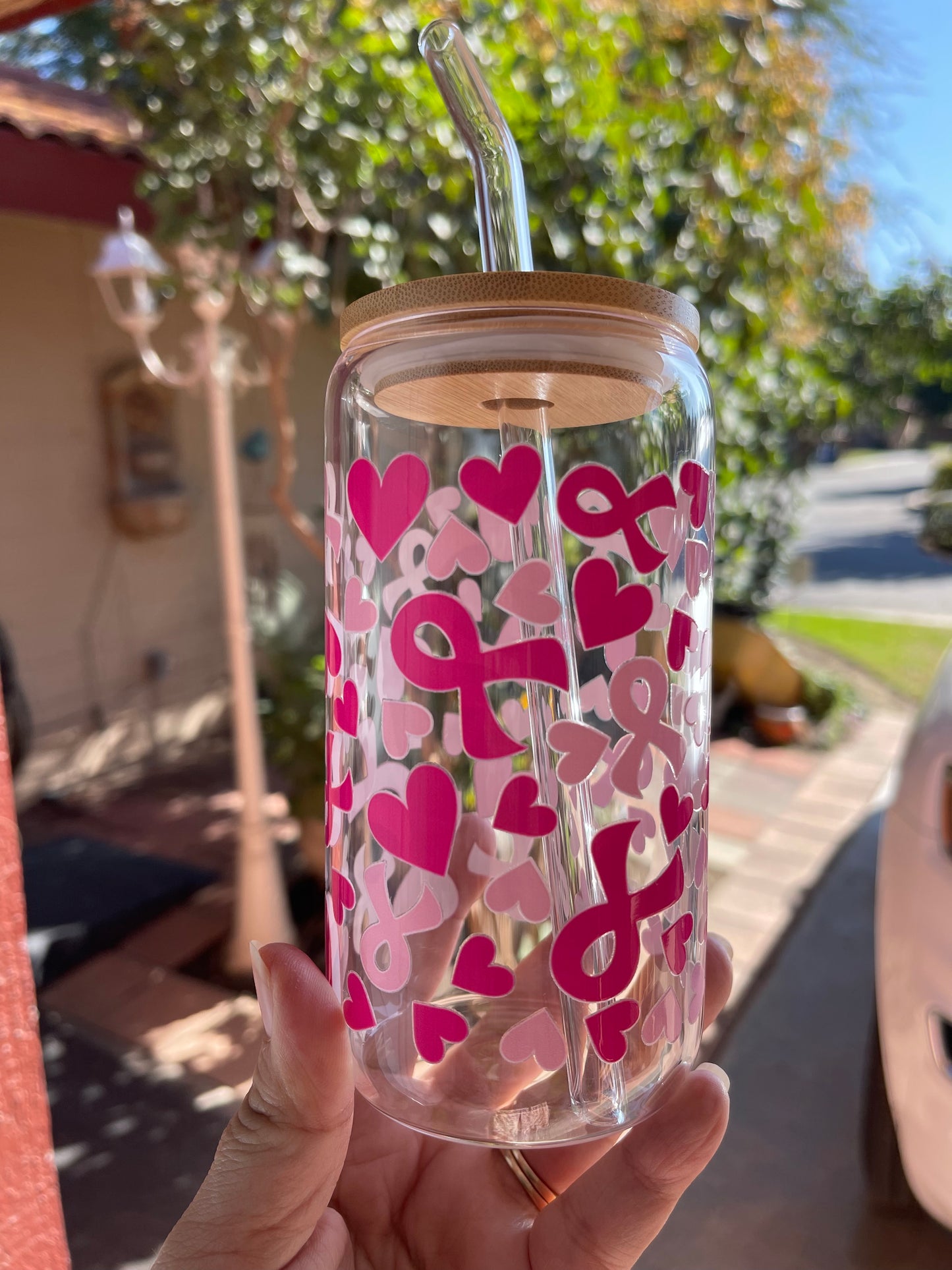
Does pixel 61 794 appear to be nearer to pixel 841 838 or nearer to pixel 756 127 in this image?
pixel 841 838

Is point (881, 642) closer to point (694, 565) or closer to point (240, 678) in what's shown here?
point (240, 678)

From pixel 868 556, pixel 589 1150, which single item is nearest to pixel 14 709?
pixel 589 1150

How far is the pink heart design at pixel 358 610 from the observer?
664 millimetres

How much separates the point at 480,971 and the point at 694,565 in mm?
341

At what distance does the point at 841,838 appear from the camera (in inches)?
146

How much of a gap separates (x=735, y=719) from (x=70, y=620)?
3.49 m

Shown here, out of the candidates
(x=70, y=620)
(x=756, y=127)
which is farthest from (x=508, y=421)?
(x=70, y=620)

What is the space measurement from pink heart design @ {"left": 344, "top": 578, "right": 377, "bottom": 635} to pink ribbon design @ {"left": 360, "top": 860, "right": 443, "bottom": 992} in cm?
17

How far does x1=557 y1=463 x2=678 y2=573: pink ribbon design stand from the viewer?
2.11 feet

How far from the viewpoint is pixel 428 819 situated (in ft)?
2.05

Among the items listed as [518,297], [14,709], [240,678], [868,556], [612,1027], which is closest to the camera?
[518,297]

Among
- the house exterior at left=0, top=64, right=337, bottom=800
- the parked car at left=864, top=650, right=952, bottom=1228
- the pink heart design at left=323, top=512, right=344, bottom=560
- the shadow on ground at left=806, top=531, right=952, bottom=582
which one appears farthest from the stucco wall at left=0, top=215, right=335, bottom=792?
the shadow on ground at left=806, top=531, right=952, bottom=582

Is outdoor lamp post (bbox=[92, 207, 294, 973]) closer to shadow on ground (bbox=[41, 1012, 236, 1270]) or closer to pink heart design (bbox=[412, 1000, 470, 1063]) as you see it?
shadow on ground (bbox=[41, 1012, 236, 1270])

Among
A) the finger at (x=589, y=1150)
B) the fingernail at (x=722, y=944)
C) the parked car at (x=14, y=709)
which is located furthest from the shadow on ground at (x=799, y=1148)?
the parked car at (x=14, y=709)
